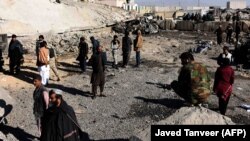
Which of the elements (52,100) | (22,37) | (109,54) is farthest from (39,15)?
(52,100)

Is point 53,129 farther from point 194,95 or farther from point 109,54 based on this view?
point 109,54

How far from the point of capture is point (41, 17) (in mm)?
27172

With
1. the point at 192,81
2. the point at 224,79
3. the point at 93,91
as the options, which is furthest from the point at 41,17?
the point at 192,81

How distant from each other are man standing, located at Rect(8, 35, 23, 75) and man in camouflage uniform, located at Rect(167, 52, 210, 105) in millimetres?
7990

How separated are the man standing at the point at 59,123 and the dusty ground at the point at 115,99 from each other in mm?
3203

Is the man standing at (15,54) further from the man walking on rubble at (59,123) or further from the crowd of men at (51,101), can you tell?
the man walking on rubble at (59,123)

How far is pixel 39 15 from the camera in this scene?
27.2 m

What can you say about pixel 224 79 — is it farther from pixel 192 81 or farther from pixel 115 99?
pixel 115 99

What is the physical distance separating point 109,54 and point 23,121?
1023cm

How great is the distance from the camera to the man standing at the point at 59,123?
6582 mm

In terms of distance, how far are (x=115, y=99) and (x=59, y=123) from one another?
6592 mm

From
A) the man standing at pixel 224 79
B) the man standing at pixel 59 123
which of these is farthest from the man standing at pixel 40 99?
the man standing at pixel 224 79

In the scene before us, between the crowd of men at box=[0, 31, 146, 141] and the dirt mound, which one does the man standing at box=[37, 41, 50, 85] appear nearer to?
the crowd of men at box=[0, 31, 146, 141]

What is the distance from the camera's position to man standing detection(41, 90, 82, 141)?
21.6ft
